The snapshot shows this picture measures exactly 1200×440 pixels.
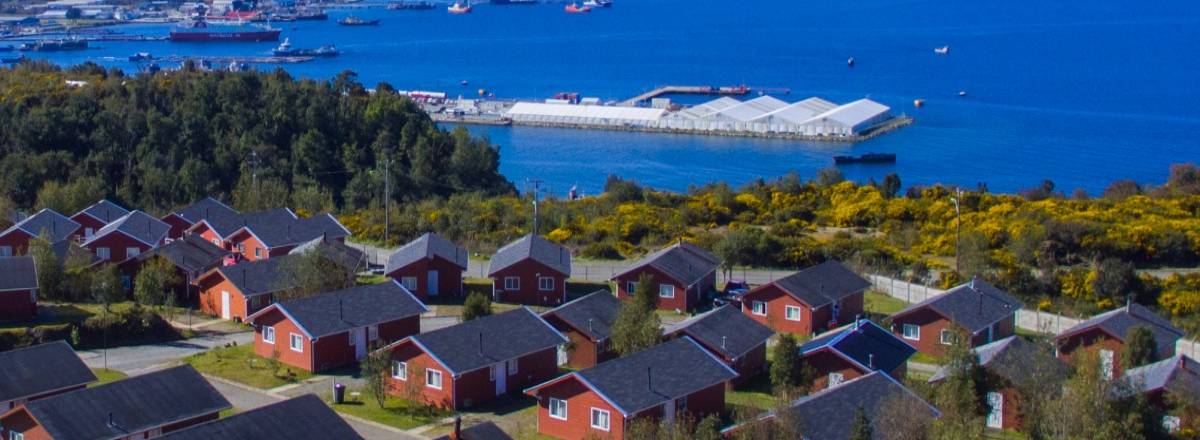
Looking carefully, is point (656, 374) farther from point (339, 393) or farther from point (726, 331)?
point (339, 393)

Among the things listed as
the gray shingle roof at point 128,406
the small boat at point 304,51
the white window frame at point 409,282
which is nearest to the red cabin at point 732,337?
the white window frame at point 409,282

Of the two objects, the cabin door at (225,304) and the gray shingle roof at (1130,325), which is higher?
the gray shingle roof at (1130,325)

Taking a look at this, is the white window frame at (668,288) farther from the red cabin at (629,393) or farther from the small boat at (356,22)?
the small boat at (356,22)

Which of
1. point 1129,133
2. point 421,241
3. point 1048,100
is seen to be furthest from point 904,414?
point 1048,100

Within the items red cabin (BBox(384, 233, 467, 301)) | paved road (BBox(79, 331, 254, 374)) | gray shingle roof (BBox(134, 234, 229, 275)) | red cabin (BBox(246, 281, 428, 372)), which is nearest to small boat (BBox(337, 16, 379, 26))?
gray shingle roof (BBox(134, 234, 229, 275))

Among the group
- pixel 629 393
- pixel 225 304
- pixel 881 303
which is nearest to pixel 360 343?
pixel 225 304

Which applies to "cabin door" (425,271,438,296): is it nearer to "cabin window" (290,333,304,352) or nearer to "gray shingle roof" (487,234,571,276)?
"gray shingle roof" (487,234,571,276)

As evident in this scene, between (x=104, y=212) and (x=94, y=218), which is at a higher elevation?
(x=104, y=212)

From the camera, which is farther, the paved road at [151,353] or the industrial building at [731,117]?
the industrial building at [731,117]
